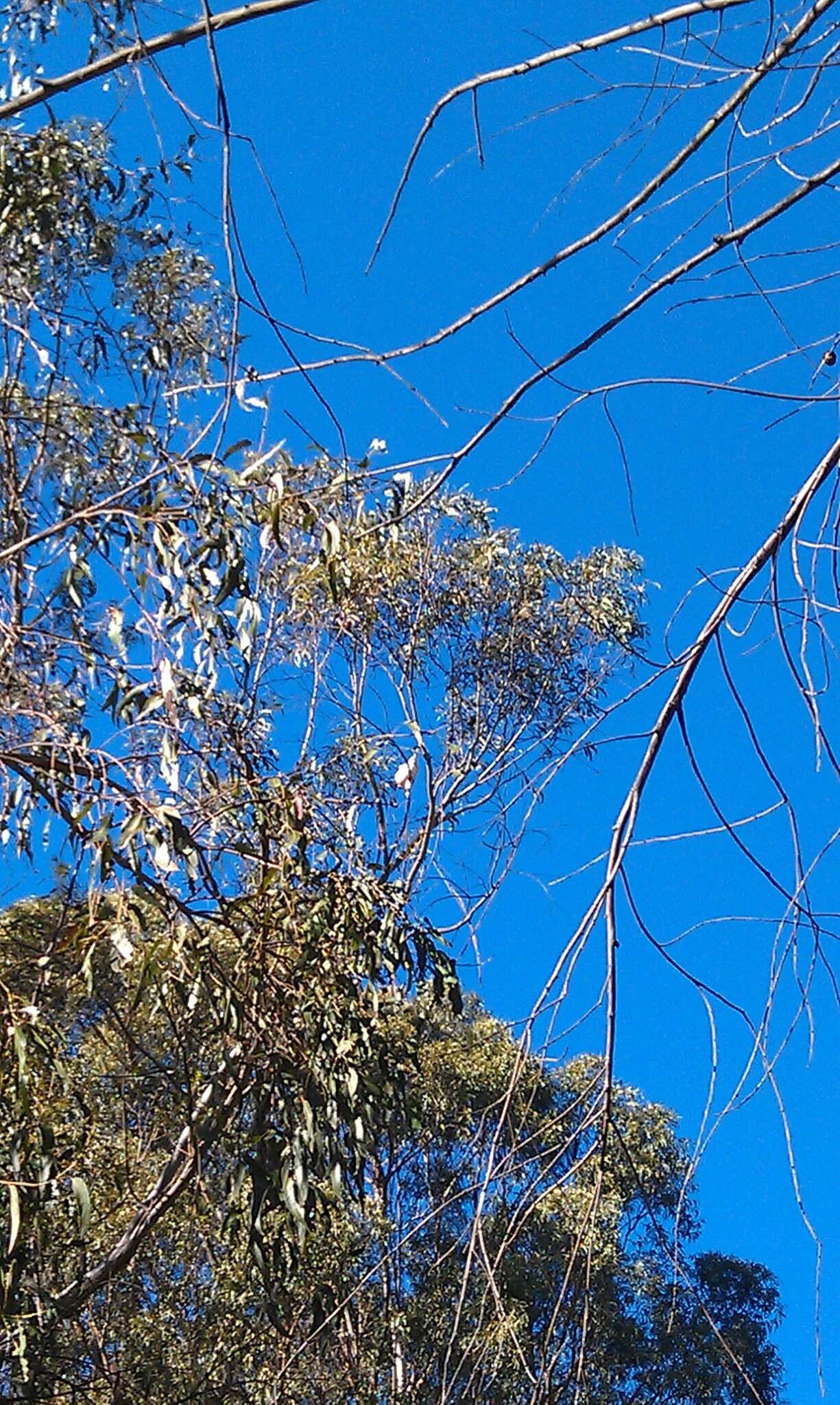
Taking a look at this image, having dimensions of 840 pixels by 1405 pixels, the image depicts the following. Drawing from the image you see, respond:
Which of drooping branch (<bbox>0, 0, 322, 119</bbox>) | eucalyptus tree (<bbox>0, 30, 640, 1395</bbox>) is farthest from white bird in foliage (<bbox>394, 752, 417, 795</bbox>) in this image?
drooping branch (<bbox>0, 0, 322, 119</bbox>)

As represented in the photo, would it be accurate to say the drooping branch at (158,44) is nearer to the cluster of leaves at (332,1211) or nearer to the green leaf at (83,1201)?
the cluster of leaves at (332,1211)

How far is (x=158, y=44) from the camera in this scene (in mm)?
1287

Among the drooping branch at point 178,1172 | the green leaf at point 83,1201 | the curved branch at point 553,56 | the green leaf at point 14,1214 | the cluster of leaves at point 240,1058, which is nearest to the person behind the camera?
the curved branch at point 553,56

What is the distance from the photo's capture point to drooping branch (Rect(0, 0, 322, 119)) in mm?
1166

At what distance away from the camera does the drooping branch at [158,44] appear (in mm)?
1166

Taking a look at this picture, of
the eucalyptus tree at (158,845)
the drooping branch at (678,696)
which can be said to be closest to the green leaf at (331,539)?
the eucalyptus tree at (158,845)

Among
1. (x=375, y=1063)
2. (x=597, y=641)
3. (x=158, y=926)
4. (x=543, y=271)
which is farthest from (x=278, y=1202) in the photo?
(x=597, y=641)

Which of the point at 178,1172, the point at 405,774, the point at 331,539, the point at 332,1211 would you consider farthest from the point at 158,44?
the point at 332,1211

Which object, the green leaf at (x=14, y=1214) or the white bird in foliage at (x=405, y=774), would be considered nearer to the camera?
the green leaf at (x=14, y=1214)

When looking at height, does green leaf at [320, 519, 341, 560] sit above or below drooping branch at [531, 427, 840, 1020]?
above

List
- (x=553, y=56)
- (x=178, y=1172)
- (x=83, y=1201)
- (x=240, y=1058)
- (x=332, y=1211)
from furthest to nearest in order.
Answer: (x=332, y=1211)
(x=178, y=1172)
(x=240, y=1058)
(x=83, y=1201)
(x=553, y=56)

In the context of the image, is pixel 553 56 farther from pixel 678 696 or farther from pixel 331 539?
pixel 331 539

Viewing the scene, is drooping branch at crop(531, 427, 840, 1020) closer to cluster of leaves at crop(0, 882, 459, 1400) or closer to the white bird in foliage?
cluster of leaves at crop(0, 882, 459, 1400)

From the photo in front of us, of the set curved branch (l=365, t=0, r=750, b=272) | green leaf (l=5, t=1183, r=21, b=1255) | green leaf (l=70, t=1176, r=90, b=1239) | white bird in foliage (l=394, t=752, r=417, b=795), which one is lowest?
green leaf (l=5, t=1183, r=21, b=1255)
